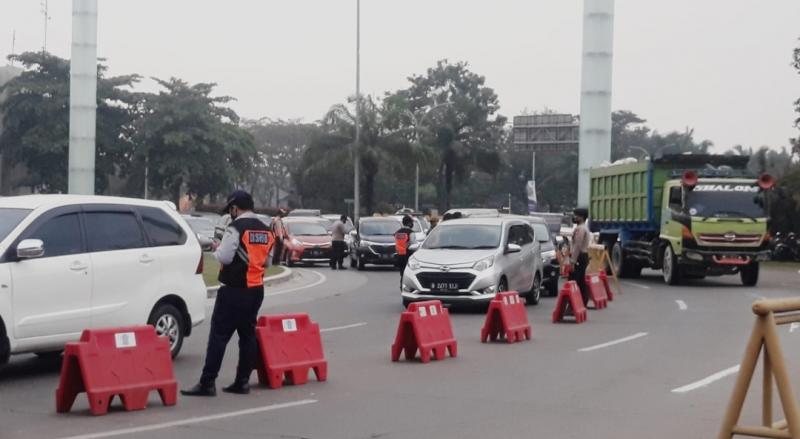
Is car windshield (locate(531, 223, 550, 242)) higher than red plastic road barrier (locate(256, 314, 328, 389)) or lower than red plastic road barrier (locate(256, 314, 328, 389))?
higher

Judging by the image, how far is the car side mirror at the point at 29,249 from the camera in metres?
11.2

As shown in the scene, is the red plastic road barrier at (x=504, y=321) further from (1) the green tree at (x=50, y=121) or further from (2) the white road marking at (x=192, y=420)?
(1) the green tree at (x=50, y=121)

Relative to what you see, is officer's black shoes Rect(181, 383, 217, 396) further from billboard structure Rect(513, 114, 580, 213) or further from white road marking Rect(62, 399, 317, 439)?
billboard structure Rect(513, 114, 580, 213)

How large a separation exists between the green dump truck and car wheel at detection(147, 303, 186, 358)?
18.1 m

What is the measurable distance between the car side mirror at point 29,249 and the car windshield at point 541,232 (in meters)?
16.3

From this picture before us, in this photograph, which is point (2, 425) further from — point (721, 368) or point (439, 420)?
point (721, 368)

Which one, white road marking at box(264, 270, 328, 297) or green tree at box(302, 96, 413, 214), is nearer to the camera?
white road marking at box(264, 270, 328, 297)

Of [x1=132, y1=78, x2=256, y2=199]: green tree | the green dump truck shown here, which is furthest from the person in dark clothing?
[x1=132, y1=78, x2=256, y2=199]: green tree

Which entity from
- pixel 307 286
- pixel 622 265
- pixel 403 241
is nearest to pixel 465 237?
pixel 403 241

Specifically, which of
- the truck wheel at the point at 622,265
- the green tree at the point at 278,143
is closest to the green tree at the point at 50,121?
the green tree at the point at 278,143

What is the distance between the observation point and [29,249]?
36.9 ft

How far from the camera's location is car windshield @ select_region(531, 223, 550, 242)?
26.4 meters

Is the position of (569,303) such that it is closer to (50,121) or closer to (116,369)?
(116,369)

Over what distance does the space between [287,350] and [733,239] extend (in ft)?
64.3
